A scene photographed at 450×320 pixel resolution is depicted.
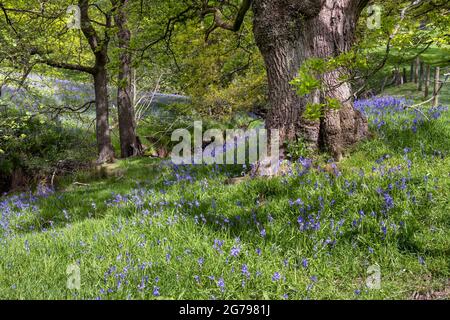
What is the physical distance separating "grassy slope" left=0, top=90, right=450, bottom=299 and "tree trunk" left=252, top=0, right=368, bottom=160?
1.58 feet

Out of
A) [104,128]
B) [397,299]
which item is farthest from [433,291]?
[104,128]

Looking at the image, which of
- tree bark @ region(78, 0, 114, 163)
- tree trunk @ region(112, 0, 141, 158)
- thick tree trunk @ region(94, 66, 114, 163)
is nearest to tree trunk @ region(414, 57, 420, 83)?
tree trunk @ region(112, 0, 141, 158)

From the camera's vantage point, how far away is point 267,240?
374 cm

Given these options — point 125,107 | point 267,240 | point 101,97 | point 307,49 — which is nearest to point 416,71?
point 125,107

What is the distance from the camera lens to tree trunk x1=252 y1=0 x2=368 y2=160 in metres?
5.55

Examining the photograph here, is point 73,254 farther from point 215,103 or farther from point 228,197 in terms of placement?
point 215,103

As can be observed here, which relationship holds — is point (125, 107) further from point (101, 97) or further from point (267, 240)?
point (267, 240)

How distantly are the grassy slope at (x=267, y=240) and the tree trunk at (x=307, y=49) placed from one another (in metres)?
0.48

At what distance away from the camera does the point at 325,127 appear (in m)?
5.61

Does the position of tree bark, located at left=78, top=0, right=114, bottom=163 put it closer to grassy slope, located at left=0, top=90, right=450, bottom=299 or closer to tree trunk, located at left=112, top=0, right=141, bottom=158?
tree trunk, located at left=112, top=0, right=141, bottom=158

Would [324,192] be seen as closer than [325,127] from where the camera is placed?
Yes

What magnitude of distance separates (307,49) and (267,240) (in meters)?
3.03

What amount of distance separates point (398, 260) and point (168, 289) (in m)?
1.90

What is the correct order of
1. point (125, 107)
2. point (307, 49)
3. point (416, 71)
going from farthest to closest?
1. point (416, 71)
2. point (125, 107)
3. point (307, 49)
